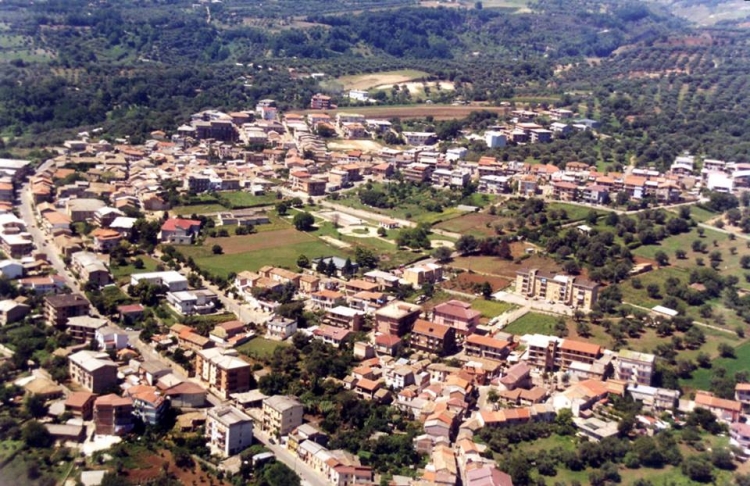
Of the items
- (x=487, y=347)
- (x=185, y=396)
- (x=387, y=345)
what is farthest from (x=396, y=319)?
(x=185, y=396)

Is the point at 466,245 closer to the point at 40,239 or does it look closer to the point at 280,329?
the point at 280,329

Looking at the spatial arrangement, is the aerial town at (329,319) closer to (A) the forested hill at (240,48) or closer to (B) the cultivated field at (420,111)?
(A) the forested hill at (240,48)

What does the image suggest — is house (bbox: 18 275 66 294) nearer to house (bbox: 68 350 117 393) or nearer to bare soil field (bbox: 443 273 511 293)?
house (bbox: 68 350 117 393)

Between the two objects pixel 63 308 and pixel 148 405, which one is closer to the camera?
pixel 148 405

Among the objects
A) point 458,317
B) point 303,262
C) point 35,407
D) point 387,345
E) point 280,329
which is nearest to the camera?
point 35,407

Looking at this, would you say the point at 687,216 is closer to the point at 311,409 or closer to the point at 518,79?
the point at 311,409

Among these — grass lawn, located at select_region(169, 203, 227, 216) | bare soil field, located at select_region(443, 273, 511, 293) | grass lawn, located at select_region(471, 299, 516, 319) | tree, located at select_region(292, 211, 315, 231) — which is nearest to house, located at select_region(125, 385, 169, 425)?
grass lawn, located at select_region(471, 299, 516, 319)
